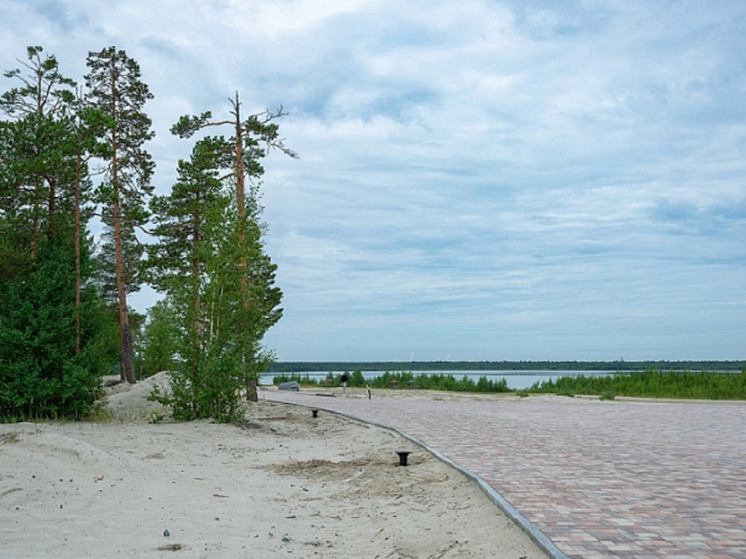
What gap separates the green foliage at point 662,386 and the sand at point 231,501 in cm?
2125

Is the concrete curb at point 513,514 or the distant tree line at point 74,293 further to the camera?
the distant tree line at point 74,293

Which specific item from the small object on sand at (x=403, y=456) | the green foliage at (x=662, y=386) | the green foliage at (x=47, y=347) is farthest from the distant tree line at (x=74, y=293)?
the green foliage at (x=662, y=386)

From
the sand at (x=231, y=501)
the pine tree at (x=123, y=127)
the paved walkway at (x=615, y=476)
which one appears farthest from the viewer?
the pine tree at (x=123, y=127)

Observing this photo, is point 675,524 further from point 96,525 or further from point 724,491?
point 96,525

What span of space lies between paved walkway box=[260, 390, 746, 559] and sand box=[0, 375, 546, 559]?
0.50m

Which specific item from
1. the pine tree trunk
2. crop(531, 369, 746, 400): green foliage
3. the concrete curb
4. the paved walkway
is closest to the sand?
the concrete curb

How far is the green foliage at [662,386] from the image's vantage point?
98.1 feet

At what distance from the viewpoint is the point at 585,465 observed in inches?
379

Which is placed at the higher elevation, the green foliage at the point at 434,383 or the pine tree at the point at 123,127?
the pine tree at the point at 123,127

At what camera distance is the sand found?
6.39m

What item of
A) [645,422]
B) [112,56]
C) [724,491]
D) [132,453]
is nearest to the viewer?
[724,491]

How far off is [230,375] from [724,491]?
413 inches

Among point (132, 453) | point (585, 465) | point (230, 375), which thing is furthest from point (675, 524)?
point (230, 375)

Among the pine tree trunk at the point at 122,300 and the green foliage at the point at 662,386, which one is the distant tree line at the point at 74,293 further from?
the green foliage at the point at 662,386
